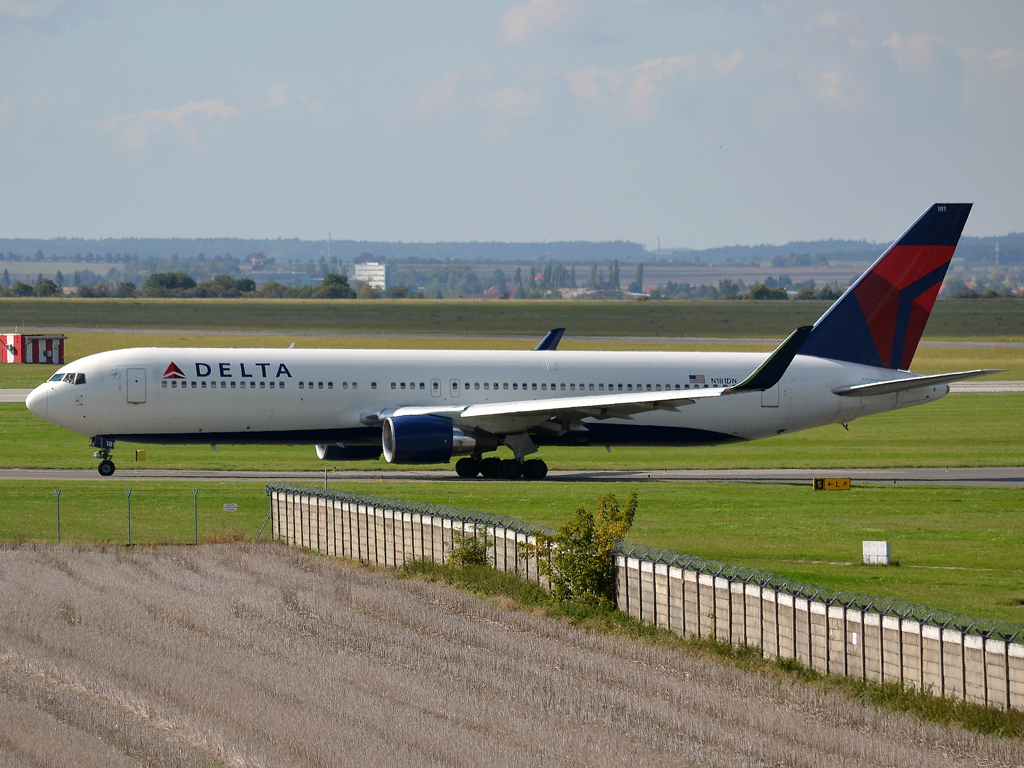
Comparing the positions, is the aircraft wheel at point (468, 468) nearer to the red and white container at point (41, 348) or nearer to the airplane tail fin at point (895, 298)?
the airplane tail fin at point (895, 298)

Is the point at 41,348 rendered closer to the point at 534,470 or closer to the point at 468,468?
the point at 468,468

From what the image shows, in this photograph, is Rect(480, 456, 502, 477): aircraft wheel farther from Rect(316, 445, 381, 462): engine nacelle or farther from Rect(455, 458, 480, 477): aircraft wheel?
Rect(316, 445, 381, 462): engine nacelle

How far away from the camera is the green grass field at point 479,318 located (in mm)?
157750

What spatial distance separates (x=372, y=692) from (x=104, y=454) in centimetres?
2803

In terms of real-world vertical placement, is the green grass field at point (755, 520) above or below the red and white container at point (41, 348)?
below

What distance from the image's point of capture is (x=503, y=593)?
27.0 m

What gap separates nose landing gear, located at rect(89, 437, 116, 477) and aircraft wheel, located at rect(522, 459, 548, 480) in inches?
552

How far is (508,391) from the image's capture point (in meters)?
46.2

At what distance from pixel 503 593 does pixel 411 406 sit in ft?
62.1

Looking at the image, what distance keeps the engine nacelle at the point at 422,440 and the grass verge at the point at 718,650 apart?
12485mm

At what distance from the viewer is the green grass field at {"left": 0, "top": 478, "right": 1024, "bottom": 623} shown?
27.2 meters

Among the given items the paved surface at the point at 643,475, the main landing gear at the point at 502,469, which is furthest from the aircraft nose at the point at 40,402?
the main landing gear at the point at 502,469

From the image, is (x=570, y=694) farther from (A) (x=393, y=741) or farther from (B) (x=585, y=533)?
(B) (x=585, y=533)

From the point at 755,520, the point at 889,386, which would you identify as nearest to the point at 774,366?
the point at 755,520
